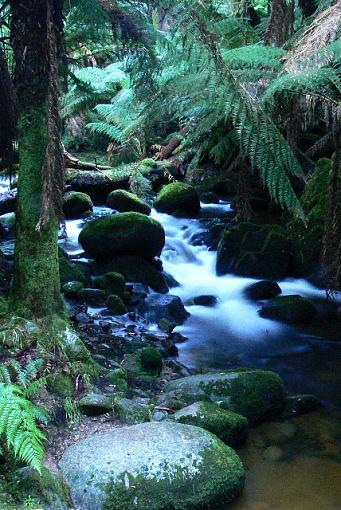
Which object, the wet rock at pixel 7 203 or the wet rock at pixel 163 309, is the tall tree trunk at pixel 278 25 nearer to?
the wet rock at pixel 163 309

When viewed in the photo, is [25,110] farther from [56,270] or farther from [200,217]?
[200,217]

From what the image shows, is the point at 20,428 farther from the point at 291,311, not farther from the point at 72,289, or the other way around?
the point at 291,311

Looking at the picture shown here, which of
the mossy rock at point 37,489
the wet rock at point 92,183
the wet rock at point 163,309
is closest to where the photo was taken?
the mossy rock at point 37,489

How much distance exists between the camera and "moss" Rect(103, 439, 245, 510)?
292 centimetres

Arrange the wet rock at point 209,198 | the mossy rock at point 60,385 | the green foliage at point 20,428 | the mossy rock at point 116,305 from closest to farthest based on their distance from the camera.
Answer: the green foliage at point 20,428, the mossy rock at point 60,385, the mossy rock at point 116,305, the wet rock at point 209,198

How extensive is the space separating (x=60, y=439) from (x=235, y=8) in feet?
20.5

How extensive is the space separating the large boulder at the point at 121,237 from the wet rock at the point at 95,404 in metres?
4.20

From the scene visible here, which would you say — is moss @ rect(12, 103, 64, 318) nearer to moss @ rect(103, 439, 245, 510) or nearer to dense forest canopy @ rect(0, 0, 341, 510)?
dense forest canopy @ rect(0, 0, 341, 510)

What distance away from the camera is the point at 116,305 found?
6.43m

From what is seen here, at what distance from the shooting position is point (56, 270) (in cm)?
397

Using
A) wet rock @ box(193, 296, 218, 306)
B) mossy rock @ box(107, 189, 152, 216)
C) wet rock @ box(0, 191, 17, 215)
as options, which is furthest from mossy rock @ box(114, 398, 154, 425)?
mossy rock @ box(107, 189, 152, 216)

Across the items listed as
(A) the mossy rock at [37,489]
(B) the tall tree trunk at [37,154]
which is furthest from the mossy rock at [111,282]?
(A) the mossy rock at [37,489]

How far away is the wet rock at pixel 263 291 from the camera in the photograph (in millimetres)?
7371

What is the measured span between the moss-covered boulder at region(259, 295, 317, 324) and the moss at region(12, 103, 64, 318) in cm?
329
